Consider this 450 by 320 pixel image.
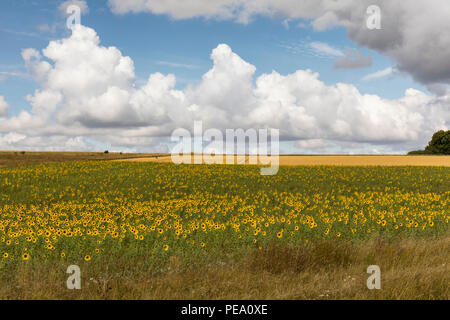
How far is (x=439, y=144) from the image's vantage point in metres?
100

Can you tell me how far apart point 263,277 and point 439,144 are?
110076mm

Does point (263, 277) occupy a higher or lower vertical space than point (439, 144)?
lower

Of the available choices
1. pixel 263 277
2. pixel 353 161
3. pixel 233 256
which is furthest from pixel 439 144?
pixel 263 277

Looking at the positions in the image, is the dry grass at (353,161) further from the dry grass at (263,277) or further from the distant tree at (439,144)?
the distant tree at (439,144)

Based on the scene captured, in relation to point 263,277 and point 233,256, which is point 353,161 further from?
point 263,277

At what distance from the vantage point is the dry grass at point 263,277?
573 cm

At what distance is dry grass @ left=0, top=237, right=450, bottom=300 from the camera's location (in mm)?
5734

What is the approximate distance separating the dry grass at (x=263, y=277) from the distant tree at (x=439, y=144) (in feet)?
343

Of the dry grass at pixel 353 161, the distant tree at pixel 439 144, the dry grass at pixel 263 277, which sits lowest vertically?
the dry grass at pixel 263 277

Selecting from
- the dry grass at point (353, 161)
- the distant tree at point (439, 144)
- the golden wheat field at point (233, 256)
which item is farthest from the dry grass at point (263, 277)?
the distant tree at point (439, 144)

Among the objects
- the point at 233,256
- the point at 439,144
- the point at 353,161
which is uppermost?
the point at 439,144

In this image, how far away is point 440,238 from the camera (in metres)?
9.91

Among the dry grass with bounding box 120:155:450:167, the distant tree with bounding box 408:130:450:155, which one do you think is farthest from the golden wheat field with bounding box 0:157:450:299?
the distant tree with bounding box 408:130:450:155
